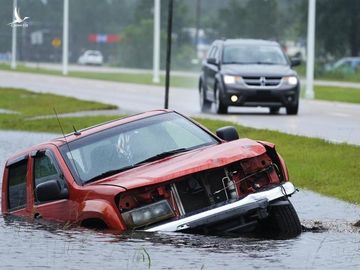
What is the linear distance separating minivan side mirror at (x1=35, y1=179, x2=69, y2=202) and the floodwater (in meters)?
0.29

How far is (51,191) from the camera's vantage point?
11695 millimetres

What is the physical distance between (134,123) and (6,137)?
→ 1527 centimetres

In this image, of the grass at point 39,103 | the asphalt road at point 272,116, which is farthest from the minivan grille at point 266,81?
the grass at point 39,103

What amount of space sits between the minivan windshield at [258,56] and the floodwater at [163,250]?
2112 cm

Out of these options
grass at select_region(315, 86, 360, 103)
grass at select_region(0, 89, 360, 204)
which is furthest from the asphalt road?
Result: grass at select_region(315, 86, 360, 103)

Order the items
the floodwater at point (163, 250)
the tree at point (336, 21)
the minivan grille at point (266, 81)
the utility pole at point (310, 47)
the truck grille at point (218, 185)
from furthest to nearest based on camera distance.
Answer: the tree at point (336, 21), the utility pole at point (310, 47), the minivan grille at point (266, 81), the truck grille at point (218, 185), the floodwater at point (163, 250)

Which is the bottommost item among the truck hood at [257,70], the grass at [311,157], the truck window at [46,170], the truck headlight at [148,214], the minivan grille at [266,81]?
the grass at [311,157]

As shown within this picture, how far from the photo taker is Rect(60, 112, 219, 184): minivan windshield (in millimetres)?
11969

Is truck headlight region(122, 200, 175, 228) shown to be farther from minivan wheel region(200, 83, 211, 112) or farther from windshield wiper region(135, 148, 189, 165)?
minivan wheel region(200, 83, 211, 112)

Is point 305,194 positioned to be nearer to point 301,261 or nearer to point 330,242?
point 330,242

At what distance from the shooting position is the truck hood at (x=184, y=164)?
11125 millimetres

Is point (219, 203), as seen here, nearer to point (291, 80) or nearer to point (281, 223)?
point (281, 223)

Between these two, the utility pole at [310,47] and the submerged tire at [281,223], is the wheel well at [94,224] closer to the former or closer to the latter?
the submerged tire at [281,223]

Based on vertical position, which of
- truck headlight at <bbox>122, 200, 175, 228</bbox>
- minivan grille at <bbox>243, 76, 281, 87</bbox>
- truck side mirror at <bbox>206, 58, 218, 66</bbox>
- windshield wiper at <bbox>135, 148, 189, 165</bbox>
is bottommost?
minivan grille at <bbox>243, 76, 281, 87</bbox>
